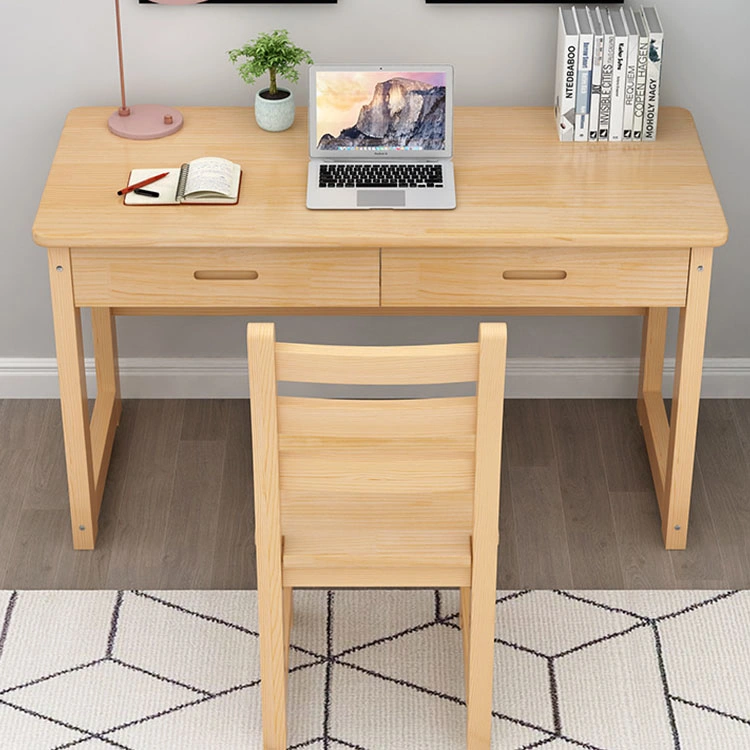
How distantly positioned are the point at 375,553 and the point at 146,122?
1176 mm

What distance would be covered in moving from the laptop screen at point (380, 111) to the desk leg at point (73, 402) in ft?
1.93

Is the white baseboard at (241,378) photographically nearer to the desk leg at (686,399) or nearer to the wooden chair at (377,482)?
the desk leg at (686,399)

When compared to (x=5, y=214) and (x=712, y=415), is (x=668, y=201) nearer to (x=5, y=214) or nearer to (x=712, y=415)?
(x=712, y=415)

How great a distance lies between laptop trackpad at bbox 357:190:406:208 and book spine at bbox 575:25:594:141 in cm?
45

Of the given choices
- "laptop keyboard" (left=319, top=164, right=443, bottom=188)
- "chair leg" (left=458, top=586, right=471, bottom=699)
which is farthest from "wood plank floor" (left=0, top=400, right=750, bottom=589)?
"laptop keyboard" (left=319, top=164, right=443, bottom=188)

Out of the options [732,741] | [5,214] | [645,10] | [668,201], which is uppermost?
[645,10]

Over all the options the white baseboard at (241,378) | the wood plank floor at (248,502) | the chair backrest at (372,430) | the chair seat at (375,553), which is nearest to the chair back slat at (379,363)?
the chair backrest at (372,430)

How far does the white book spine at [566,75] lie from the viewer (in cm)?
265

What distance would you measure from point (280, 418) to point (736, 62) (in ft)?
5.01

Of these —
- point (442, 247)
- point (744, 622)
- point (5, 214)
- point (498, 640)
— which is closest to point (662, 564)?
point (744, 622)

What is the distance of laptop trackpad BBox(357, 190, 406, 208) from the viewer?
2.50 metres

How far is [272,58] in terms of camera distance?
2695 millimetres

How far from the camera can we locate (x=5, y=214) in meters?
3.05

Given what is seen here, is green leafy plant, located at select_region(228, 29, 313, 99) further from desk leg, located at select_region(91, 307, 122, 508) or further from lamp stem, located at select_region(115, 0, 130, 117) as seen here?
desk leg, located at select_region(91, 307, 122, 508)
